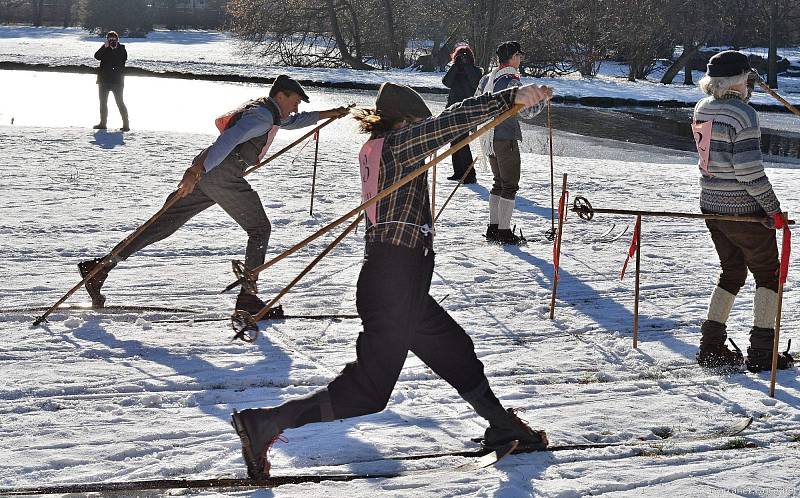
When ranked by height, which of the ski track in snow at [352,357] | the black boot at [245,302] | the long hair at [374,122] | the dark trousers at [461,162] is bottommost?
the ski track in snow at [352,357]

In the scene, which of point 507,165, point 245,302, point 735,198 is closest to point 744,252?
point 735,198

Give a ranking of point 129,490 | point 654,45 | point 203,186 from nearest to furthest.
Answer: point 129,490
point 203,186
point 654,45

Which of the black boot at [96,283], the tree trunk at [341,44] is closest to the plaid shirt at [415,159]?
the black boot at [96,283]

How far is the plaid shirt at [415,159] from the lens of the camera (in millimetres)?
3869

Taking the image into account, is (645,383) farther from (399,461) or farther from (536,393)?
(399,461)

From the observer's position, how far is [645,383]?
5.36m

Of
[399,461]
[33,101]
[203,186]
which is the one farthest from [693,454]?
[33,101]

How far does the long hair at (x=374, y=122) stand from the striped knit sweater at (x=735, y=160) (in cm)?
191

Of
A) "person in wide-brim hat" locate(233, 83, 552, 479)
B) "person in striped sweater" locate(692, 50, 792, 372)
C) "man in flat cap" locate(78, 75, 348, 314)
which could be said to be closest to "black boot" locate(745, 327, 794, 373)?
"person in striped sweater" locate(692, 50, 792, 372)

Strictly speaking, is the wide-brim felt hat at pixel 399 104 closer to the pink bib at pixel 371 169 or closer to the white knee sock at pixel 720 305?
the pink bib at pixel 371 169

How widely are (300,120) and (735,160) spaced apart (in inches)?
112

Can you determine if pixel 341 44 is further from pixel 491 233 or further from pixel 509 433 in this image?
A: pixel 509 433

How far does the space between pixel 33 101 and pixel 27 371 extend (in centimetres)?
1547

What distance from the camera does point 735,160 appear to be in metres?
5.13
